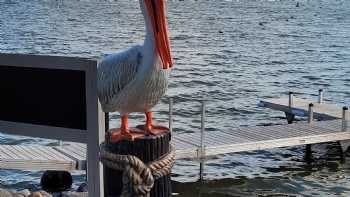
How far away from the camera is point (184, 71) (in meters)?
34.2

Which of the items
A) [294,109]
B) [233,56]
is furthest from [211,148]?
[233,56]

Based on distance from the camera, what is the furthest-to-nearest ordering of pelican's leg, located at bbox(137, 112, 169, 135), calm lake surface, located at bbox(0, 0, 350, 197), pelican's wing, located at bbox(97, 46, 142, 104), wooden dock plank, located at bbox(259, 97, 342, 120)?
wooden dock plank, located at bbox(259, 97, 342, 120), calm lake surface, located at bbox(0, 0, 350, 197), pelican's wing, located at bbox(97, 46, 142, 104), pelican's leg, located at bbox(137, 112, 169, 135)

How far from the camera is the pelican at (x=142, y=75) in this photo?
5008 mm

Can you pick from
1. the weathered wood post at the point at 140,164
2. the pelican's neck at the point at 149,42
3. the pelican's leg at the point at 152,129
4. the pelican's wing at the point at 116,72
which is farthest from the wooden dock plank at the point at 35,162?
the weathered wood post at the point at 140,164

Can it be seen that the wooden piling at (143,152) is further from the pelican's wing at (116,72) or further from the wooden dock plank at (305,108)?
the wooden dock plank at (305,108)

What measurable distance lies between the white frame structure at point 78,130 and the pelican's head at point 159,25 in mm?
669

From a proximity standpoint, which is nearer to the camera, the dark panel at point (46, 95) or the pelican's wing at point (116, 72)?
the dark panel at point (46, 95)

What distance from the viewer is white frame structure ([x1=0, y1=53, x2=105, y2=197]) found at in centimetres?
457

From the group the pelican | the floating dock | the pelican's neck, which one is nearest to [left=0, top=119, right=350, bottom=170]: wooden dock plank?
the floating dock

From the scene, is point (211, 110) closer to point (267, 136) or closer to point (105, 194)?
point (267, 136)

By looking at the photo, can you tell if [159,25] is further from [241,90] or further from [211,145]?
[241,90]

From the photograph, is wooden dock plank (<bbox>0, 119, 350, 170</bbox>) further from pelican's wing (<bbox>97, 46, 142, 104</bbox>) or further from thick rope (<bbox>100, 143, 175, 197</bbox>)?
thick rope (<bbox>100, 143, 175, 197</bbox>)

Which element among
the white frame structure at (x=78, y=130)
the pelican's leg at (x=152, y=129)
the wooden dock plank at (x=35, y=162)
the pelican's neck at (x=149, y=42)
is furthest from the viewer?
the wooden dock plank at (x=35, y=162)

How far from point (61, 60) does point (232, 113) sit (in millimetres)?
18792
